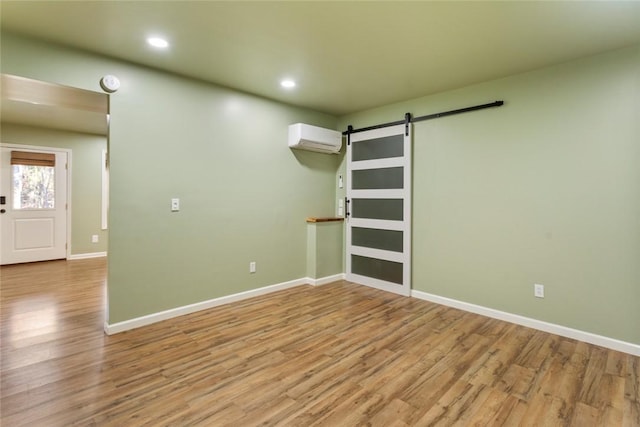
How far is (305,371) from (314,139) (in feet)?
9.51

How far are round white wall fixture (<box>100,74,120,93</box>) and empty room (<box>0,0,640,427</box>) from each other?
14 mm

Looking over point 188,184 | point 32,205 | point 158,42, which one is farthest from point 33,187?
point 158,42

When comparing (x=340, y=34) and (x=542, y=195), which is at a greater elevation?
(x=340, y=34)

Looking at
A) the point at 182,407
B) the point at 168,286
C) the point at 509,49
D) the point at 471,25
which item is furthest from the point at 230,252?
the point at 509,49

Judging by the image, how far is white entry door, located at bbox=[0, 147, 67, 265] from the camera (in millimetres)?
5438

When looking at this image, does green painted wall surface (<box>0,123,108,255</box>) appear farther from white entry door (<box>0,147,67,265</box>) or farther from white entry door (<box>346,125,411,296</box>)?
white entry door (<box>346,125,411,296</box>)

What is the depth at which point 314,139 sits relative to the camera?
13.8ft

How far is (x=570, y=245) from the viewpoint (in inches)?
112

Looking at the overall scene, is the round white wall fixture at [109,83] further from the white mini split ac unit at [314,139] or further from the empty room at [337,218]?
the white mini split ac unit at [314,139]

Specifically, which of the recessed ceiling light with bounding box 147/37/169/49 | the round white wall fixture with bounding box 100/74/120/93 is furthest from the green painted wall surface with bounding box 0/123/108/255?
the recessed ceiling light with bounding box 147/37/169/49

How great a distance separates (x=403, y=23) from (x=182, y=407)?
9.60 feet

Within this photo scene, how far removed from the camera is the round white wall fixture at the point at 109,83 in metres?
2.72

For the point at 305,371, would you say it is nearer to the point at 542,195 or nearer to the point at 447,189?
the point at 447,189

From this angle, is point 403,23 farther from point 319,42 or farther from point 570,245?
point 570,245
